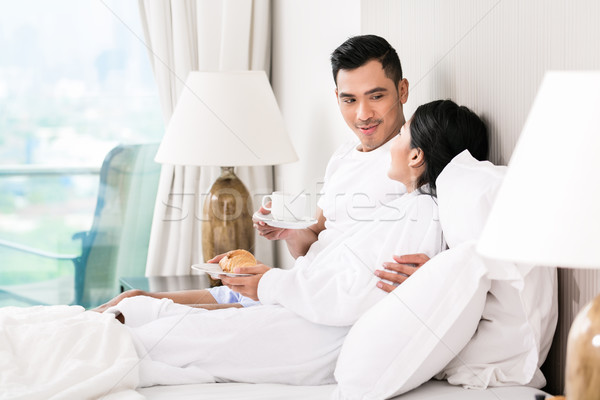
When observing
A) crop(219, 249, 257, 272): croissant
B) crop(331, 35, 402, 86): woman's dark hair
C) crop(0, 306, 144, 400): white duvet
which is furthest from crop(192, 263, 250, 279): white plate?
crop(331, 35, 402, 86): woman's dark hair

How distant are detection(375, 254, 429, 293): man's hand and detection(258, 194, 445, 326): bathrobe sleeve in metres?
0.03

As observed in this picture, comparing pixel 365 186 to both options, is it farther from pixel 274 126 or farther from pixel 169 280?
pixel 169 280

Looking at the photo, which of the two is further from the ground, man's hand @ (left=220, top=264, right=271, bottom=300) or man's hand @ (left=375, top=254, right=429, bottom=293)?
man's hand @ (left=375, top=254, right=429, bottom=293)

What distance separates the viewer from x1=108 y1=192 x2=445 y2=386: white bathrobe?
1628 millimetres

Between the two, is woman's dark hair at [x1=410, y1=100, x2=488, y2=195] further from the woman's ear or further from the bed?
the bed

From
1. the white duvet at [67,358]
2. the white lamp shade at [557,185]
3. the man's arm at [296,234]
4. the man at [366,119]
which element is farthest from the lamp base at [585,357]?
the man's arm at [296,234]

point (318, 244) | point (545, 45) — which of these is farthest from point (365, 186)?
point (545, 45)

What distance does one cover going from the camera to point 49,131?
3430 millimetres

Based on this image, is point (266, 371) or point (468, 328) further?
point (266, 371)

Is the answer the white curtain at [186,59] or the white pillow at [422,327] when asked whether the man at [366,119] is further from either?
the white curtain at [186,59]

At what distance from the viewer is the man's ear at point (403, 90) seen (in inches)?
84.6

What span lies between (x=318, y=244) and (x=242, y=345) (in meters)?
0.59

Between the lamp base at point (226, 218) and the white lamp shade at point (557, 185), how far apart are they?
208 cm

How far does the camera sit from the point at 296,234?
2.36m
